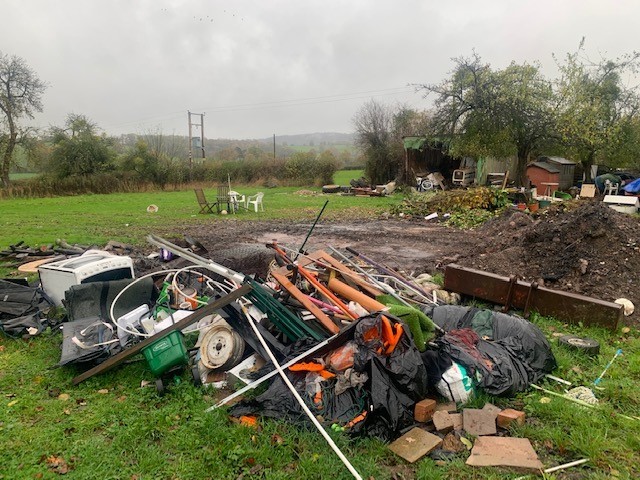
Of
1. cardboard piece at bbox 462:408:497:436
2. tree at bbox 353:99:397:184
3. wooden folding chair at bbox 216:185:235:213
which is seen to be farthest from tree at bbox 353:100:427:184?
cardboard piece at bbox 462:408:497:436

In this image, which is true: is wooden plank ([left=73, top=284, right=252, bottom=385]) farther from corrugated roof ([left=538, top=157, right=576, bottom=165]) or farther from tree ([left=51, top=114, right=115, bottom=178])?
tree ([left=51, top=114, right=115, bottom=178])

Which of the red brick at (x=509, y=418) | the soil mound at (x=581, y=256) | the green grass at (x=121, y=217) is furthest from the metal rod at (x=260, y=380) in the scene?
the green grass at (x=121, y=217)

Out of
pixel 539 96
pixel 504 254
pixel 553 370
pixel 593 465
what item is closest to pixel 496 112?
pixel 539 96

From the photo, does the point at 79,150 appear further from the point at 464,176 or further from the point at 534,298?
the point at 534,298

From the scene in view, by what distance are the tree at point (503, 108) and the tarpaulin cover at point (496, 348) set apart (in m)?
15.3

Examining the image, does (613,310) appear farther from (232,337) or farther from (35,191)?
(35,191)

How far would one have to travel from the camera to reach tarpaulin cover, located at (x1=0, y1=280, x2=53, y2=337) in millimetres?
4674

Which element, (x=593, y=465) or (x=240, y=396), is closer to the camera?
(x=593, y=465)

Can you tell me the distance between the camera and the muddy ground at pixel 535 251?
577 cm

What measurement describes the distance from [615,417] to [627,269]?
359 cm

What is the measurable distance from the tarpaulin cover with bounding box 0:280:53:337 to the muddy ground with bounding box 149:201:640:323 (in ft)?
7.76

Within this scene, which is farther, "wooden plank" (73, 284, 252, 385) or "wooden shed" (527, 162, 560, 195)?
"wooden shed" (527, 162, 560, 195)

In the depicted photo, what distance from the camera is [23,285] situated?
5707 mm

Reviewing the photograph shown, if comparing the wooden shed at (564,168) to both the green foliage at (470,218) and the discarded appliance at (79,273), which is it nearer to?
the green foliage at (470,218)
